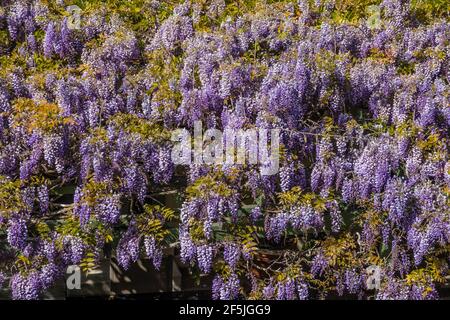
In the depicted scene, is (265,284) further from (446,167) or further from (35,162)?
(35,162)

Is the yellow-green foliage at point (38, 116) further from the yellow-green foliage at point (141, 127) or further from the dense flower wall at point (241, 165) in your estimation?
the yellow-green foliage at point (141, 127)

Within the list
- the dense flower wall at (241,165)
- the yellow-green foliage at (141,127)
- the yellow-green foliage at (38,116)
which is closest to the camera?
the dense flower wall at (241,165)

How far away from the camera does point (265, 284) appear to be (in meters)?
6.34

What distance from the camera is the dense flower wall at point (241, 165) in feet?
20.4

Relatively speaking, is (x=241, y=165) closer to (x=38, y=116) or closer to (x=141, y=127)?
(x=141, y=127)

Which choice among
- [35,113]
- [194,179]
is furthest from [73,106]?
[194,179]

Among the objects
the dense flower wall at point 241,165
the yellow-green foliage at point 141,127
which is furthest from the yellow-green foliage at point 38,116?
the yellow-green foliage at point 141,127

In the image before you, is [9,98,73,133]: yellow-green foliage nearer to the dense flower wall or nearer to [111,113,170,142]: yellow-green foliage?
the dense flower wall

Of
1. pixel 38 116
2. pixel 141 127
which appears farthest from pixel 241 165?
pixel 38 116

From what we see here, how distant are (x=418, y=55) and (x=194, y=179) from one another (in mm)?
2660

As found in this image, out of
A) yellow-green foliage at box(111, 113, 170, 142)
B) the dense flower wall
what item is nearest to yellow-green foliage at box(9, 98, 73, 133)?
the dense flower wall

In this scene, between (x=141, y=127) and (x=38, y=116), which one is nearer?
(x=38, y=116)

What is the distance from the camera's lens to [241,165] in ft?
20.7
